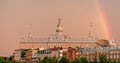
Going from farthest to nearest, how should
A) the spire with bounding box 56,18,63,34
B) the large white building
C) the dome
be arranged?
1. the spire with bounding box 56,18,63,34
2. the dome
3. the large white building

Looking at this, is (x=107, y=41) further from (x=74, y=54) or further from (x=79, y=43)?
(x=74, y=54)

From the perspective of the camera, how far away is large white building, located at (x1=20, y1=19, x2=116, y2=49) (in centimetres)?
11331

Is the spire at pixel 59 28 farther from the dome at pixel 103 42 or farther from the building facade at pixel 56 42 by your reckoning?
the dome at pixel 103 42

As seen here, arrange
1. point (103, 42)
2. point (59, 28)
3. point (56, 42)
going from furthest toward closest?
point (59, 28)
point (103, 42)
point (56, 42)

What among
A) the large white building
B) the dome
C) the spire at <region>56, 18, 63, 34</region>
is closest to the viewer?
the large white building

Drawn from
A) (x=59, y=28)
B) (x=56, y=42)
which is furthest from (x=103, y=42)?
(x=56, y=42)

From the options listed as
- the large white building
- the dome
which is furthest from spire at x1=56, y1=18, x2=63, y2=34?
the dome

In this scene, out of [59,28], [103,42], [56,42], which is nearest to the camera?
[56,42]

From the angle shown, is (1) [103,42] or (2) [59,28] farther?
(2) [59,28]

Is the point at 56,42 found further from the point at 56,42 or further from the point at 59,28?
the point at 59,28

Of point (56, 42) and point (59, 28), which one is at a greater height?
point (59, 28)

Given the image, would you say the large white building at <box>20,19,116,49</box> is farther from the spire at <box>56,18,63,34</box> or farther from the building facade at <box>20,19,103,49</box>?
the spire at <box>56,18,63,34</box>

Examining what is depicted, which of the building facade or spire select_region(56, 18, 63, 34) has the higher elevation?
spire select_region(56, 18, 63, 34)

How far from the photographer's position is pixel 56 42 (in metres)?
115
